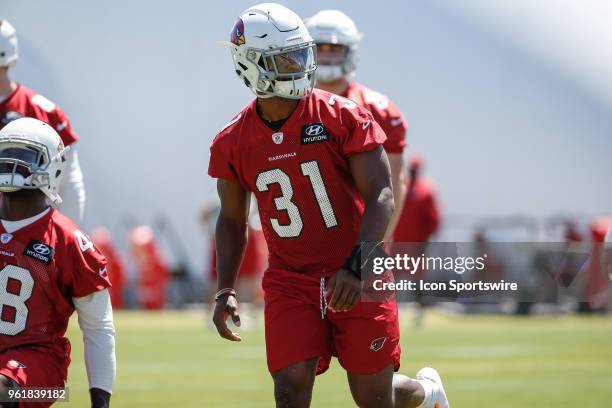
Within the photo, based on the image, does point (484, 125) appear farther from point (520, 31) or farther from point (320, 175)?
point (320, 175)

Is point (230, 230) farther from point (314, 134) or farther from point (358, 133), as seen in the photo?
point (358, 133)

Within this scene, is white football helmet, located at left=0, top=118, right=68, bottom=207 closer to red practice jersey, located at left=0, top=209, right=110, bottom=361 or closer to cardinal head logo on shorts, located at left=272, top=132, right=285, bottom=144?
red practice jersey, located at left=0, top=209, right=110, bottom=361

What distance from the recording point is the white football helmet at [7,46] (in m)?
6.77

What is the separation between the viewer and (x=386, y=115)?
688cm

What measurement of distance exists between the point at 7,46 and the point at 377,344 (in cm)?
272

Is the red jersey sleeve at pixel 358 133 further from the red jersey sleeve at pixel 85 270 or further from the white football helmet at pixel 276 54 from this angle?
the red jersey sleeve at pixel 85 270

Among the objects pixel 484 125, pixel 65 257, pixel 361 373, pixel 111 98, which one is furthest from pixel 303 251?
pixel 484 125

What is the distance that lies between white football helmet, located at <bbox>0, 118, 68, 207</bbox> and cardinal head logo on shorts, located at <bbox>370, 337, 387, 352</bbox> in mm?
1449

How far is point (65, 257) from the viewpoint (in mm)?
5129

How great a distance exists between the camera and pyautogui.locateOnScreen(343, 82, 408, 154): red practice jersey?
686 cm

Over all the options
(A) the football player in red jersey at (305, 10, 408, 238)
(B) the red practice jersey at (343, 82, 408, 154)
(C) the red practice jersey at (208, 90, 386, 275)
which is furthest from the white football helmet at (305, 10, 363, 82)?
(C) the red practice jersey at (208, 90, 386, 275)

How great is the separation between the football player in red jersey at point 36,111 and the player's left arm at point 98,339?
1646 mm

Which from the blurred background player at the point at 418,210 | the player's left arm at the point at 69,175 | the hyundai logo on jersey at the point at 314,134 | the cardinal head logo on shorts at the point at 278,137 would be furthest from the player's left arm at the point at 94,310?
the blurred background player at the point at 418,210

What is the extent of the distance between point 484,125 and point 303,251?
1991 centimetres
